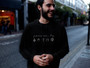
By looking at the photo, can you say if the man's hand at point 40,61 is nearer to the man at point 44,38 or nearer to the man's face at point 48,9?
the man at point 44,38

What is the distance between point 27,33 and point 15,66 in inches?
158

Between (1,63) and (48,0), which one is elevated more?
(48,0)

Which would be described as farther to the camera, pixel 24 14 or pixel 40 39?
pixel 24 14

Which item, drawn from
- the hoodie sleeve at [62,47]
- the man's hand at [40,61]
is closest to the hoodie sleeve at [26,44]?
the man's hand at [40,61]

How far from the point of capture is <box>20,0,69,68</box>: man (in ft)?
5.87

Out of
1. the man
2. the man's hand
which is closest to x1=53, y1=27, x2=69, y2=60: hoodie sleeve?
the man

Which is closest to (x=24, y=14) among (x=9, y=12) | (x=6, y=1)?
(x=9, y=12)

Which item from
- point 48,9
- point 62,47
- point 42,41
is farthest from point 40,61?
point 48,9

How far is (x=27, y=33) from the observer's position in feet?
6.06

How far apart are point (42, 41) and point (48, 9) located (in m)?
0.38

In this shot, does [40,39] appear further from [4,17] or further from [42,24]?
[4,17]

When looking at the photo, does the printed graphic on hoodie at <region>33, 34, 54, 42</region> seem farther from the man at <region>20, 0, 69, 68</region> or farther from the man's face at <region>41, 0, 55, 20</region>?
the man's face at <region>41, 0, 55, 20</region>

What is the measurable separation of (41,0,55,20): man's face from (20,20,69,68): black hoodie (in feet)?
0.34

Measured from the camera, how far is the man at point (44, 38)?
5.87 ft
